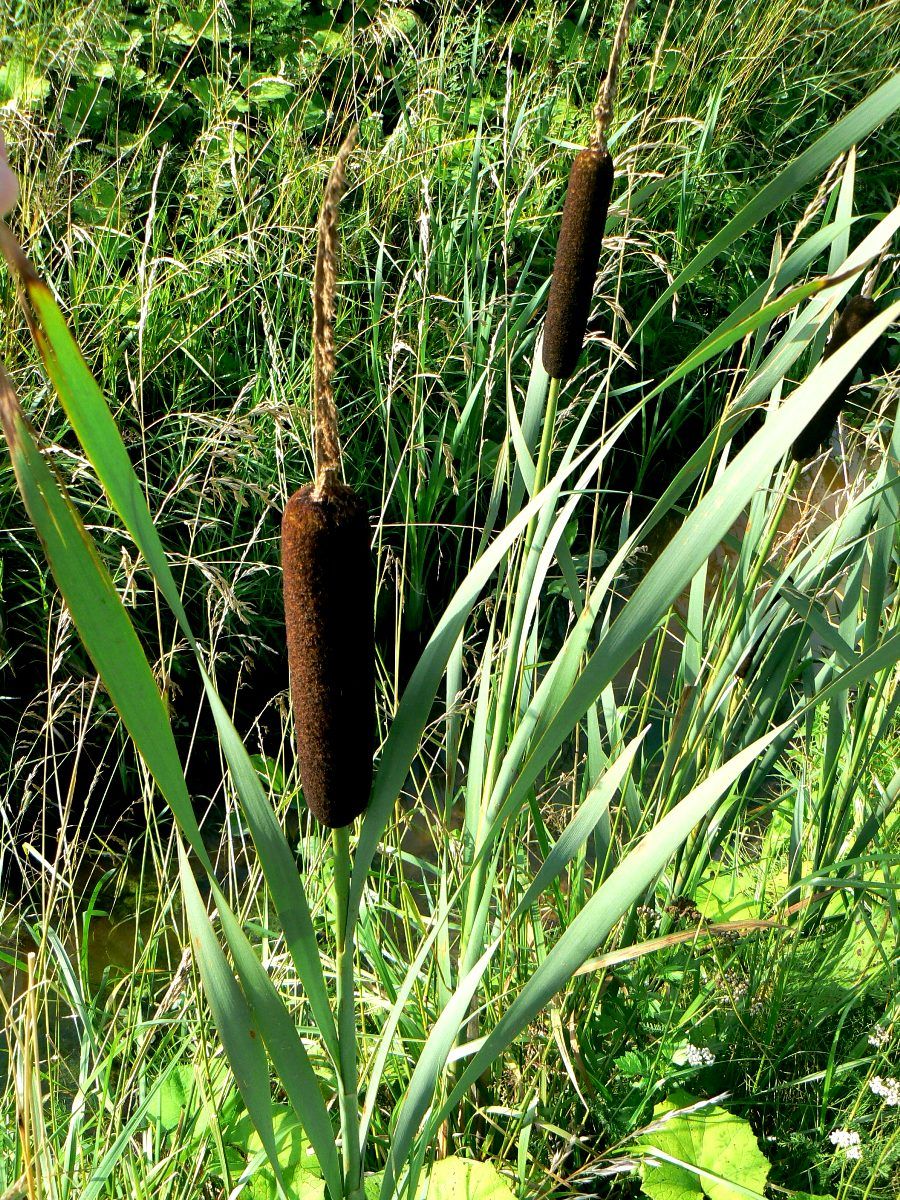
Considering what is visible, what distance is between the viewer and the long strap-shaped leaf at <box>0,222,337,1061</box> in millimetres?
573

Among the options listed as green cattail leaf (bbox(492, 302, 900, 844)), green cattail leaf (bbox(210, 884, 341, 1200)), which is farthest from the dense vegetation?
green cattail leaf (bbox(210, 884, 341, 1200))

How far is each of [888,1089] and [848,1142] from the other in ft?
0.29

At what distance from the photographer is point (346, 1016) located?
0.90m

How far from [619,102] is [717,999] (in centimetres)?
316

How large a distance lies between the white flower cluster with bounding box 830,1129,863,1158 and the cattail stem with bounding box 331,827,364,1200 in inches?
28.8

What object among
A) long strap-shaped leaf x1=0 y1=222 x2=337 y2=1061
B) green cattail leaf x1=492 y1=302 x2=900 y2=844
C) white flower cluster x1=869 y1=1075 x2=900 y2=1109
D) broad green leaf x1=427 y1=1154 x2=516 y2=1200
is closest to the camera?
long strap-shaped leaf x1=0 y1=222 x2=337 y2=1061

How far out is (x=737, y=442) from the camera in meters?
3.40

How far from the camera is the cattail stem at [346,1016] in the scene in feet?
2.66

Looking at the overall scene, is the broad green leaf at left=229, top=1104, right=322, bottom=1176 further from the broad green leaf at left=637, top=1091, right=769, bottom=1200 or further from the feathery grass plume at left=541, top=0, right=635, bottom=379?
the feathery grass plume at left=541, top=0, right=635, bottom=379

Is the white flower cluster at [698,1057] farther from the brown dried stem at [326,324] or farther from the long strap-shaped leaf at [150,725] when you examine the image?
the brown dried stem at [326,324]

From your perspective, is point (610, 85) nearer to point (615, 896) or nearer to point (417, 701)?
point (417, 701)

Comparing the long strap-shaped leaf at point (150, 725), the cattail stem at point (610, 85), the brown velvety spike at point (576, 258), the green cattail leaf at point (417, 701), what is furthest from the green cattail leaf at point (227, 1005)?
the cattail stem at point (610, 85)

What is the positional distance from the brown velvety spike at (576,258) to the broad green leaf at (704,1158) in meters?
0.97

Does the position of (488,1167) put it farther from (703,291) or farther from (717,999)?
(703,291)
